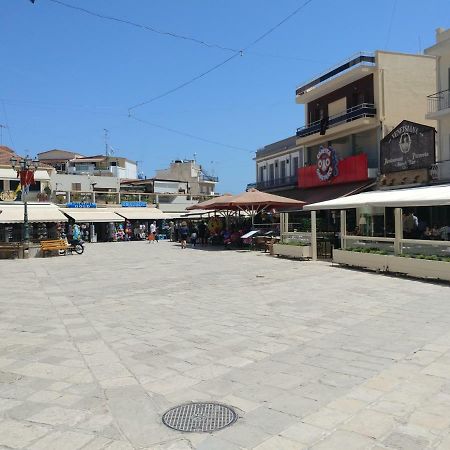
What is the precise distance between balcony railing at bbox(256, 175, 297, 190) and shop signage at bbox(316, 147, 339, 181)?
3.97 meters

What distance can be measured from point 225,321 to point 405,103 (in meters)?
21.4

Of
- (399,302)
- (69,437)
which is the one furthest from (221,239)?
(69,437)

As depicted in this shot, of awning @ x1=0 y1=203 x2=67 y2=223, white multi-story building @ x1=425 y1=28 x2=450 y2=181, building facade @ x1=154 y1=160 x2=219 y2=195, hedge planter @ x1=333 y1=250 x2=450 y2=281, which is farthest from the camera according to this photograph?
building facade @ x1=154 y1=160 x2=219 y2=195

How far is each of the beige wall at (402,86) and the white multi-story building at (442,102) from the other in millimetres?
4308

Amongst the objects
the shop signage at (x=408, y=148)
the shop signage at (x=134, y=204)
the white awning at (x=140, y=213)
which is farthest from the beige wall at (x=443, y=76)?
the shop signage at (x=134, y=204)

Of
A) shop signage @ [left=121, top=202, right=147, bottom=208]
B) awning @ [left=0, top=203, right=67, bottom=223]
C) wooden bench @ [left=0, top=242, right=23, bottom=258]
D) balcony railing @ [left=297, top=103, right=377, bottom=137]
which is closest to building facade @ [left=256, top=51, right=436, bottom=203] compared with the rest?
balcony railing @ [left=297, top=103, right=377, bottom=137]

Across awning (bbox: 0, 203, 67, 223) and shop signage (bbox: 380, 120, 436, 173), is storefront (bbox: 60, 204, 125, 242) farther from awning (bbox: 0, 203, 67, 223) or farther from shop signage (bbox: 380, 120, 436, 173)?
shop signage (bbox: 380, 120, 436, 173)

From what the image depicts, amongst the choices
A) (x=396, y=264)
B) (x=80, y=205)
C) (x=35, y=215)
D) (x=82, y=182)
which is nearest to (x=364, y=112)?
(x=396, y=264)

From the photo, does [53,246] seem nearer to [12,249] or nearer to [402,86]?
[12,249]

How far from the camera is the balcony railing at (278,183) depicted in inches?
1287

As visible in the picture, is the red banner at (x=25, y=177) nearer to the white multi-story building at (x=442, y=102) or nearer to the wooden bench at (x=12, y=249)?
the wooden bench at (x=12, y=249)

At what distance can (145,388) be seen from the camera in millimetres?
4590

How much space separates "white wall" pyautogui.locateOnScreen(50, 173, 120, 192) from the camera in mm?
46056

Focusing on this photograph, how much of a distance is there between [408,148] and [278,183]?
1438 centimetres
